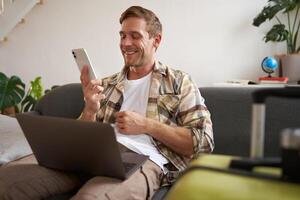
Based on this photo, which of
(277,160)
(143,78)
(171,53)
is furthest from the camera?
(171,53)

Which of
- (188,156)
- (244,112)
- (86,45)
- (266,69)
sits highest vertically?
(86,45)

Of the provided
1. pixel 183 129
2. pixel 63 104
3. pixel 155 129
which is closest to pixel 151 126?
pixel 155 129

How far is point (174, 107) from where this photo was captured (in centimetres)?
130

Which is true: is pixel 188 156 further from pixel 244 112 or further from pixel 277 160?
pixel 277 160

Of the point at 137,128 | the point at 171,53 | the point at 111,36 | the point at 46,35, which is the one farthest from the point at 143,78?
the point at 46,35

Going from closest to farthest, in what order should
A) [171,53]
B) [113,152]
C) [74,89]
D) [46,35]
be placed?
1. [113,152]
2. [74,89]
3. [171,53]
4. [46,35]

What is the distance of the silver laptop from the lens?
0.88 meters

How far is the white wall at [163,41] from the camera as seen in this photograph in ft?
7.52

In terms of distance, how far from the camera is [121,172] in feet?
3.18

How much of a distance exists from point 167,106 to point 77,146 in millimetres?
469

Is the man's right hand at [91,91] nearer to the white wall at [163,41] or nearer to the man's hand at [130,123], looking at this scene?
the man's hand at [130,123]

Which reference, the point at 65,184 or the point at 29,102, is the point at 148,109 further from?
the point at 29,102

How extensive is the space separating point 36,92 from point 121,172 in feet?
6.44

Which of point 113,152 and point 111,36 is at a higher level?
point 111,36
